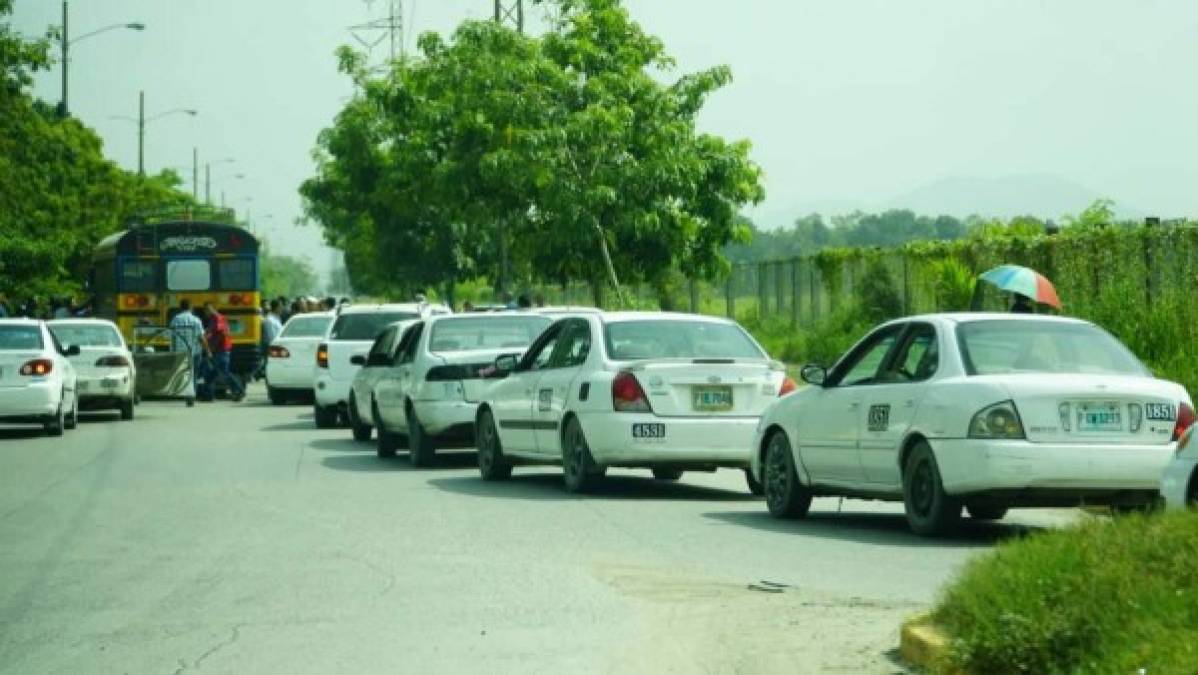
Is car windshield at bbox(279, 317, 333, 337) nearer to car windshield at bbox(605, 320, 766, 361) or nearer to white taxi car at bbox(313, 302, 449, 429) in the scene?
white taxi car at bbox(313, 302, 449, 429)

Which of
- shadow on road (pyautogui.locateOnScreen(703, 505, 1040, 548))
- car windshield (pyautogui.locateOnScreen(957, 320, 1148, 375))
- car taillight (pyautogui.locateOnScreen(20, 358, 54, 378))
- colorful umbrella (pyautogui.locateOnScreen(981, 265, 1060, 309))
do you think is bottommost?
shadow on road (pyautogui.locateOnScreen(703, 505, 1040, 548))

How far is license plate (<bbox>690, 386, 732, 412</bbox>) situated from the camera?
709 inches

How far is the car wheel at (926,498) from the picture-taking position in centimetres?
1407

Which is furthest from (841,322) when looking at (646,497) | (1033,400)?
(1033,400)

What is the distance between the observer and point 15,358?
29250mm

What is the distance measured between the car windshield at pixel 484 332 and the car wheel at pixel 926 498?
8.78 meters

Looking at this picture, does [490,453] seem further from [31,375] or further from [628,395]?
[31,375]

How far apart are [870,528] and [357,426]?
1346cm

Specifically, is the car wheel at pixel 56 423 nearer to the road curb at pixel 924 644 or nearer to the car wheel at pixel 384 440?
the car wheel at pixel 384 440

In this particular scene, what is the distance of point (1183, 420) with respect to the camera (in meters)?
14.0

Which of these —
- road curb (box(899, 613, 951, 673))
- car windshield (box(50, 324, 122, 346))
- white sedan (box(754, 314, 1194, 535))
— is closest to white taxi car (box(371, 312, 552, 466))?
white sedan (box(754, 314, 1194, 535))

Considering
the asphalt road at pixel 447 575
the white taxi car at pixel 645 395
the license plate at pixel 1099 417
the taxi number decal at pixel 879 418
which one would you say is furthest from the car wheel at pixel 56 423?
the license plate at pixel 1099 417

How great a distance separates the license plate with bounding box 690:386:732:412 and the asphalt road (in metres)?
0.76

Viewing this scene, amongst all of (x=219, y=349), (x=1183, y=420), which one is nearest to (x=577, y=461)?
(x=1183, y=420)
